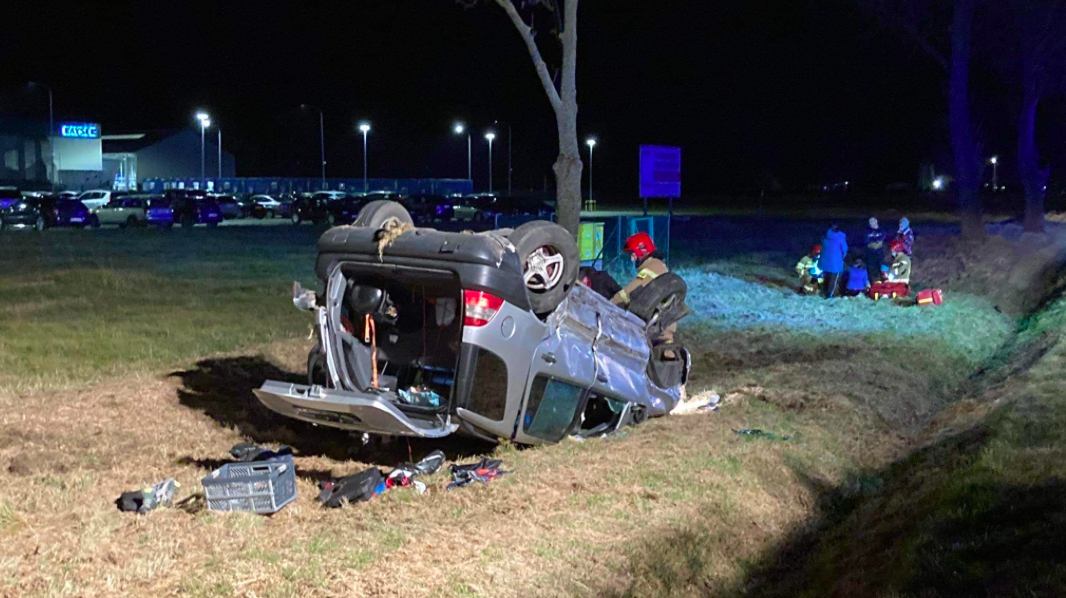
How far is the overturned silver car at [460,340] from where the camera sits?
7.97 meters

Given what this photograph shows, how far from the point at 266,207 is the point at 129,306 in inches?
1565

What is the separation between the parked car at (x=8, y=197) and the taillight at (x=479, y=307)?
40630 millimetres

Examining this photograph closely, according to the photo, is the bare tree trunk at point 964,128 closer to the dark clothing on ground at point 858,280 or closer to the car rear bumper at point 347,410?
the dark clothing on ground at point 858,280

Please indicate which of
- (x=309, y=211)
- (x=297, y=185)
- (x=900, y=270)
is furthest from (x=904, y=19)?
(x=297, y=185)

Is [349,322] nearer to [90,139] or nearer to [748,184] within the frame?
[90,139]

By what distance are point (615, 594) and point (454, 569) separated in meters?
0.88

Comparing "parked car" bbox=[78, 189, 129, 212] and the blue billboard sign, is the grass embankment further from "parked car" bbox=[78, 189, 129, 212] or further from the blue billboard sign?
"parked car" bbox=[78, 189, 129, 212]

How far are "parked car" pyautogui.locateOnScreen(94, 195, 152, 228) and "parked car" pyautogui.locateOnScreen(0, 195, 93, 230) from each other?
1.90 meters

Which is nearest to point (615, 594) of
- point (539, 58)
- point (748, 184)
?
point (539, 58)

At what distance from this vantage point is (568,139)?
21.2 metres

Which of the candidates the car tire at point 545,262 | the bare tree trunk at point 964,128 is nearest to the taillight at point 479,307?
the car tire at point 545,262

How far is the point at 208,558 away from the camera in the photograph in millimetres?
5953

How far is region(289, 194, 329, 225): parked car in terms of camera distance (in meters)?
52.1

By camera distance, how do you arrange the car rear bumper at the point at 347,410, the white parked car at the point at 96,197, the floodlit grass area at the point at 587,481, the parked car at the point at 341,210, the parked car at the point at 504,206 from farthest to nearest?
1. the parked car at the point at 504,206
2. the white parked car at the point at 96,197
3. the parked car at the point at 341,210
4. the car rear bumper at the point at 347,410
5. the floodlit grass area at the point at 587,481
